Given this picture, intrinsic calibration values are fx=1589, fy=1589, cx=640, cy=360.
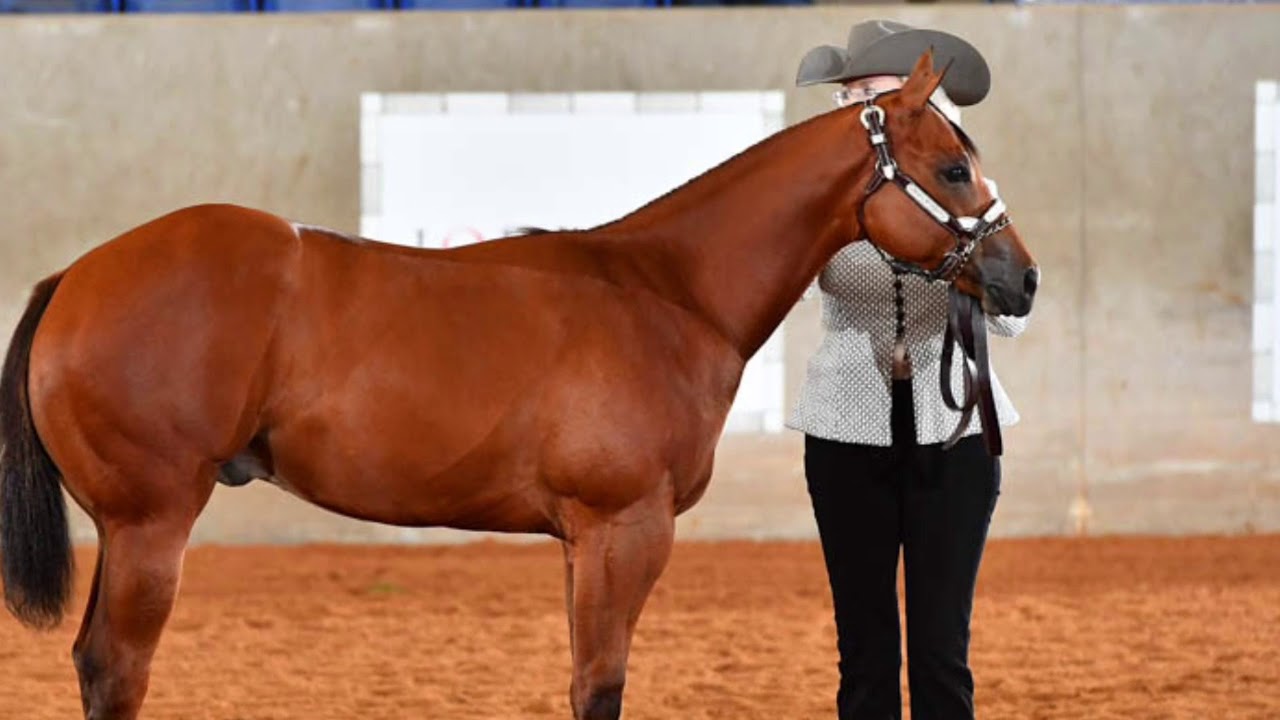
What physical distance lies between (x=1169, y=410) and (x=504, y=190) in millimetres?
3265

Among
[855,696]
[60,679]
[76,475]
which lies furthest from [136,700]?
[60,679]

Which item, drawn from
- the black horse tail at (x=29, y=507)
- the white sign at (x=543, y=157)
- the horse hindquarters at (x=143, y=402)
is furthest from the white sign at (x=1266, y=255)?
the black horse tail at (x=29, y=507)

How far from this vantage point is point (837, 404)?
328 centimetres

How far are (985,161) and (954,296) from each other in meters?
4.58

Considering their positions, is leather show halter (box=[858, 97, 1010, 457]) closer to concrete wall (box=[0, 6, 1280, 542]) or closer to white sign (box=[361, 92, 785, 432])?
white sign (box=[361, 92, 785, 432])

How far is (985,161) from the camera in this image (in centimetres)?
745

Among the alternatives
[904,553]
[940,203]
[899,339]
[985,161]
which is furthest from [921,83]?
[985,161]

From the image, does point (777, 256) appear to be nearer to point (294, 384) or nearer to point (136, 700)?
point (294, 384)

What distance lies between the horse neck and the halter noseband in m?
0.10

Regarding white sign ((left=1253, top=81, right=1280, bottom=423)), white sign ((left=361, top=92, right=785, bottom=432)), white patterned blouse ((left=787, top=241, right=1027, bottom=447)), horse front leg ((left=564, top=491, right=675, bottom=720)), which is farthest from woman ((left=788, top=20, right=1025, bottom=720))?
white sign ((left=1253, top=81, right=1280, bottom=423))

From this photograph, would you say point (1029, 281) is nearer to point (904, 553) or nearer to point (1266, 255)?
point (904, 553)

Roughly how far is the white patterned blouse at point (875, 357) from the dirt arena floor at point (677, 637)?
1.42m

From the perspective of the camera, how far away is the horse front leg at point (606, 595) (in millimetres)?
2943

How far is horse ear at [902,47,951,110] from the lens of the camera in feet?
9.54
